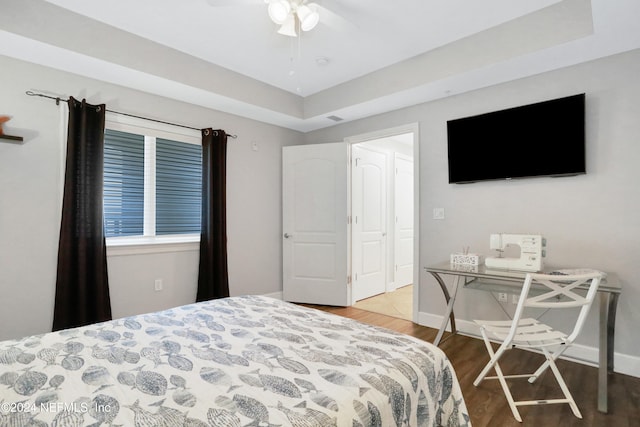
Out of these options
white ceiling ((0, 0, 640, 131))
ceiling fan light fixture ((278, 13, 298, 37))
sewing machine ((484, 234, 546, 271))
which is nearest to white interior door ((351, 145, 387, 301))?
white ceiling ((0, 0, 640, 131))

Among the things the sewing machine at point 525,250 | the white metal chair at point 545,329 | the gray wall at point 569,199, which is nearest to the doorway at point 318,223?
the gray wall at point 569,199

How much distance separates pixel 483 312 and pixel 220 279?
8.52 feet

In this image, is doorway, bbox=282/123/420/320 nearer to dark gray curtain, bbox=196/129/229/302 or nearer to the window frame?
dark gray curtain, bbox=196/129/229/302

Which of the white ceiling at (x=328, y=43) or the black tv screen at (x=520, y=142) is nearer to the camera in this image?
the white ceiling at (x=328, y=43)

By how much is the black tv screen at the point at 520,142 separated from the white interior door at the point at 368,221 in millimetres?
1348

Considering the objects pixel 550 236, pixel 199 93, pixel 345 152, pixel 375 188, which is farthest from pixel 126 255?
pixel 550 236

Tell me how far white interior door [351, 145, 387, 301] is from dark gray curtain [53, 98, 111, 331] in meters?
2.65

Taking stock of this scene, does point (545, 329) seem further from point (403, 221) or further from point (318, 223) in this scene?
point (403, 221)

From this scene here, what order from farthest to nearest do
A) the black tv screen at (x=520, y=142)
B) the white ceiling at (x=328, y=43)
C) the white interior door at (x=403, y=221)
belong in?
1. the white interior door at (x=403, y=221)
2. the black tv screen at (x=520, y=142)
3. the white ceiling at (x=328, y=43)

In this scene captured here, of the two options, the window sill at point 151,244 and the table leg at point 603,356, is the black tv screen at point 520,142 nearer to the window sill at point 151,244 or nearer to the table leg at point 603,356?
the table leg at point 603,356

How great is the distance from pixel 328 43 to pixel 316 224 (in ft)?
6.84

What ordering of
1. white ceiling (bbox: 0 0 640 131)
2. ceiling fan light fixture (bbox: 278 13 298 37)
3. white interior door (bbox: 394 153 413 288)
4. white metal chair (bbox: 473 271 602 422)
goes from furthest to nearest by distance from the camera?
white interior door (bbox: 394 153 413 288) → white ceiling (bbox: 0 0 640 131) → ceiling fan light fixture (bbox: 278 13 298 37) → white metal chair (bbox: 473 271 602 422)

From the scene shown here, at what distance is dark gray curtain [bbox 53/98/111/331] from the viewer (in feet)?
8.29

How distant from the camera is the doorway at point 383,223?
4.16m
